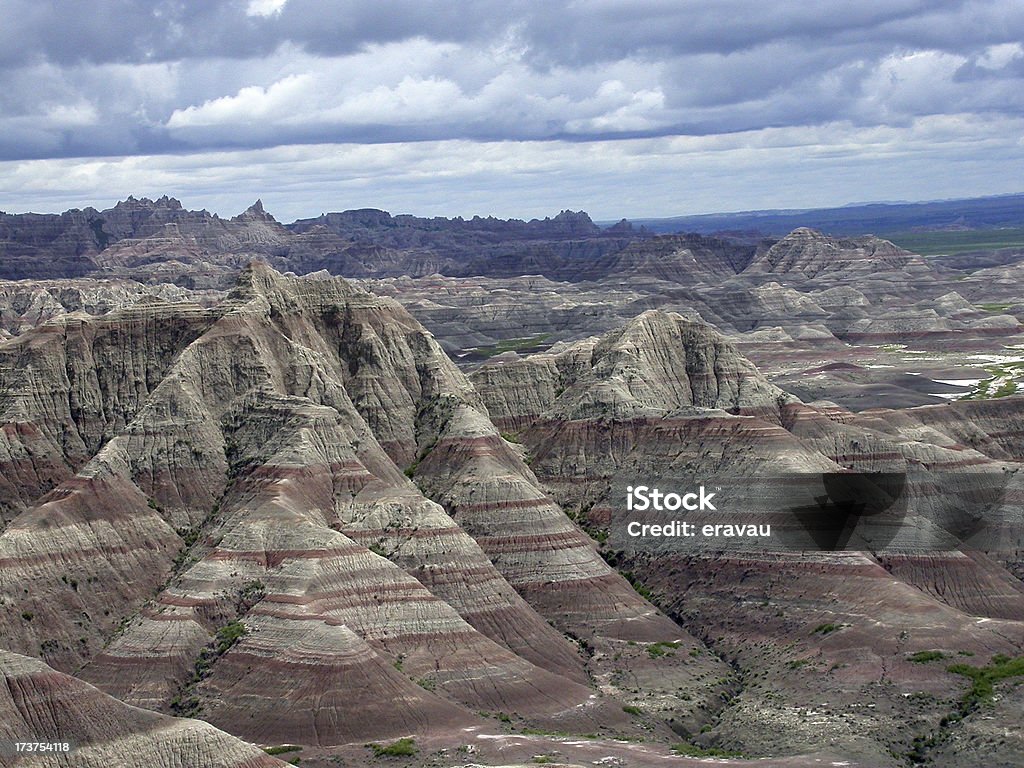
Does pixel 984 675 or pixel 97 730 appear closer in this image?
pixel 97 730

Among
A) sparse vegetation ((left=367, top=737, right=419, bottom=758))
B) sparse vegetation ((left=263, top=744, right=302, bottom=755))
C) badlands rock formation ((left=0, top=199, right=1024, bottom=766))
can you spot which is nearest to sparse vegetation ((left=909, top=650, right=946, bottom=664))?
badlands rock formation ((left=0, top=199, right=1024, bottom=766))

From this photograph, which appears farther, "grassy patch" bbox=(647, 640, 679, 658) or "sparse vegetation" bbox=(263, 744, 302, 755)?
"grassy patch" bbox=(647, 640, 679, 658)

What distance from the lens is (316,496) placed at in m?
132

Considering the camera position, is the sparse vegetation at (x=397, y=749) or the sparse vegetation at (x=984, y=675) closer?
the sparse vegetation at (x=397, y=749)

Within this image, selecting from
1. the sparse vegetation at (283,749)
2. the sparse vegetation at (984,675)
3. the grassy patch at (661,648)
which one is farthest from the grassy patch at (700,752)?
the sparse vegetation at (283,749)

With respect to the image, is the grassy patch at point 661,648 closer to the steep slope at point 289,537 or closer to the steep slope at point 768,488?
the steep slope at point 289,537

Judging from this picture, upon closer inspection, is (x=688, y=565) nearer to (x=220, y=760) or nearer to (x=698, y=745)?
(x=698, y=745)

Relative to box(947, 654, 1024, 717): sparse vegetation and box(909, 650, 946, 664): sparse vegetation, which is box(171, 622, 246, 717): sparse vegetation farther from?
box(947, 654, 1024, 717): sparse vegetation

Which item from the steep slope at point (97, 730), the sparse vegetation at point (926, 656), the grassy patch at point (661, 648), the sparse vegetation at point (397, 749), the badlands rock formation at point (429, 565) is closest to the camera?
the steep slope at point (97, 730)

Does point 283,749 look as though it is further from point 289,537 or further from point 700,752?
point 700,752

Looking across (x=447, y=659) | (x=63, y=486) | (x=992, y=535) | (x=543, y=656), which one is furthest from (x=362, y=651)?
(x=992, y=535)

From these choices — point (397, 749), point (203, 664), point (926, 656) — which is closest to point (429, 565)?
point (203, 664)

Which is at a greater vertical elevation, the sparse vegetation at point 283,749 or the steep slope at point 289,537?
the steep slope at point 289,537

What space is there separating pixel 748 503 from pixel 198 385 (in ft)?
172
